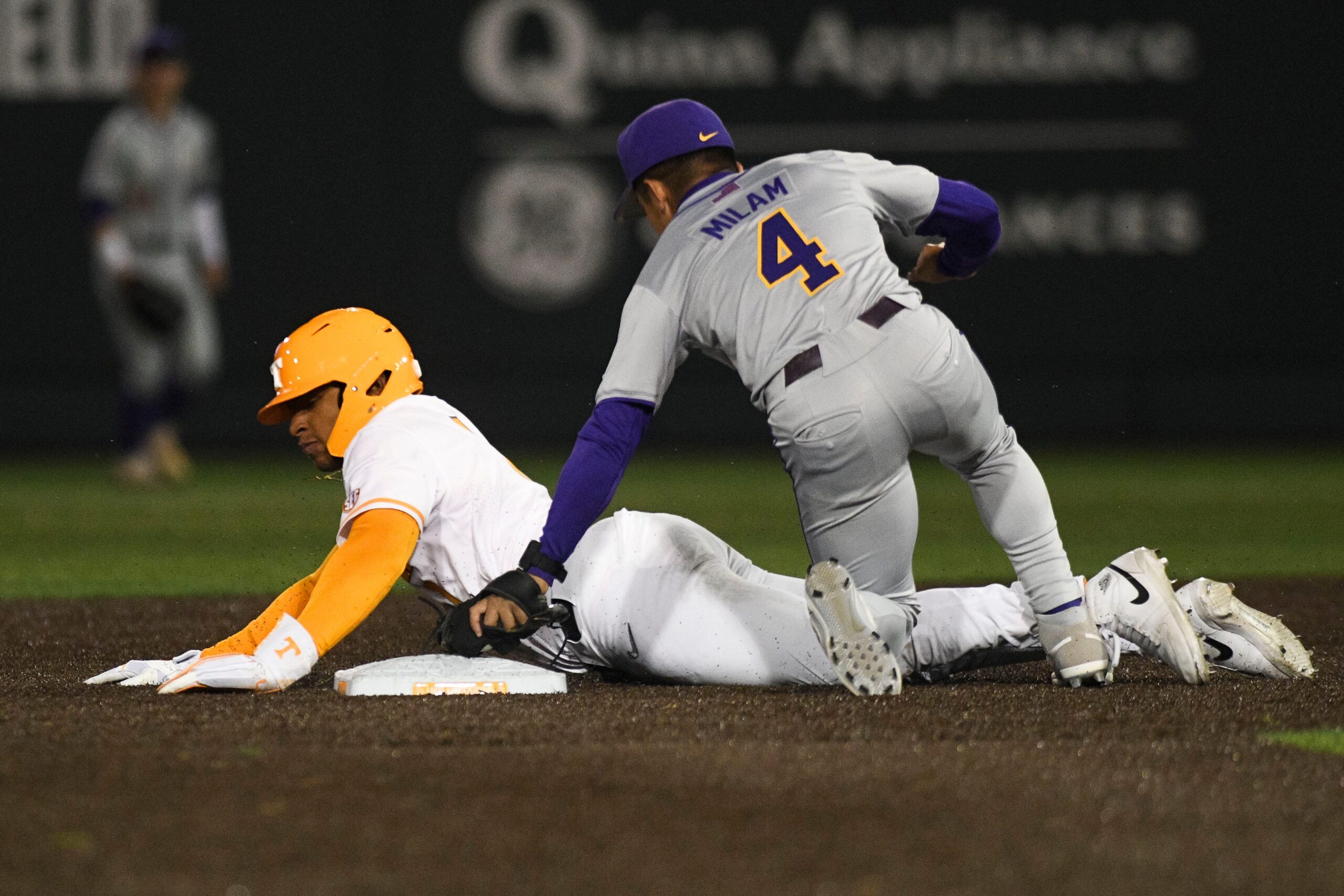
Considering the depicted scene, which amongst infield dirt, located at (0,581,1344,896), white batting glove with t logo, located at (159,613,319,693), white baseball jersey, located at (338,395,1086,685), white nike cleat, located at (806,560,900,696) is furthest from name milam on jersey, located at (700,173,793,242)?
white batting glove with t logo, located at (159,613,319,693)

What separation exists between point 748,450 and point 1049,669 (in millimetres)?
9060

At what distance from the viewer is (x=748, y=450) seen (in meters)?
13.5

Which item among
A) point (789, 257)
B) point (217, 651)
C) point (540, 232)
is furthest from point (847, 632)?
point (540, 232)

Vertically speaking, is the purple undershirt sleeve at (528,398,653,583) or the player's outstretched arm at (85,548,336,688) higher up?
the purple undershirt sleeve at (528,398,653,583)

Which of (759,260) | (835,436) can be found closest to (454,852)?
(835,436)

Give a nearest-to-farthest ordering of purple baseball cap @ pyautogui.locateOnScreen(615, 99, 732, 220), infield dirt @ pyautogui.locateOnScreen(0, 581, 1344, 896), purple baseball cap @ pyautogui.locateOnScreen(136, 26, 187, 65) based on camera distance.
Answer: infield dirt @ pyautogui.locateOnScreen(0, 581, 1344, 896)
purple baseball cap @ pyautogui.locateOnScreen(615, 99, 732, 220)
purple baseball cap @ pyautogui.locateOnScreen(136, 26, 187, 65)

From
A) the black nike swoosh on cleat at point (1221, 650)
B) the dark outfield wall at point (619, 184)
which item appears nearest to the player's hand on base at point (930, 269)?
the black nike swoosh on cleat at point (1221, 650)

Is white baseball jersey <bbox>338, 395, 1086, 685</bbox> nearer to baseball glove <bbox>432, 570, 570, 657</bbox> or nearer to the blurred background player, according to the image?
baseball glove <bbox>432, 570, 570, 657</bbox>

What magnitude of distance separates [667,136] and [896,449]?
94cm

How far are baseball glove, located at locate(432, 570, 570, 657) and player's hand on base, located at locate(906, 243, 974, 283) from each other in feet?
4.34

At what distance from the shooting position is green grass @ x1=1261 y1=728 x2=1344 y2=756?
328 centimetres

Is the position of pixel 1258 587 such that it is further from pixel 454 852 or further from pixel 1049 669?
pixel 454 852

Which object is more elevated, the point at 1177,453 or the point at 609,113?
the point at 609,113

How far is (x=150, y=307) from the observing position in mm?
11703
